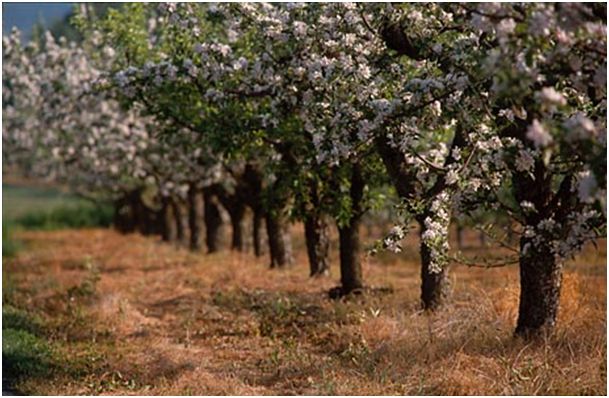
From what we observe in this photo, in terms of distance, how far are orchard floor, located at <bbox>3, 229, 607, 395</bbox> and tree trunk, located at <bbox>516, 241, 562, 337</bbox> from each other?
8.9 inches

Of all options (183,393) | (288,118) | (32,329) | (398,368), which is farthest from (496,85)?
(32,329)

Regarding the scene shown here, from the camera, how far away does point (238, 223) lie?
30.3m

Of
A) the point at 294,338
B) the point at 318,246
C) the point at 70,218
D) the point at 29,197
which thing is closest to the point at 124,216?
the point at 70,218

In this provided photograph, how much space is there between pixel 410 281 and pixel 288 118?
20.5 feet

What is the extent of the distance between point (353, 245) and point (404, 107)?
778 centimetres

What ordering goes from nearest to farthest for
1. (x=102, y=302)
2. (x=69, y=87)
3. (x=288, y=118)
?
(x=288, y=118) → (x=102, y=302) → (x=69, y=87)

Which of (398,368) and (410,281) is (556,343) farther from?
(410,281)

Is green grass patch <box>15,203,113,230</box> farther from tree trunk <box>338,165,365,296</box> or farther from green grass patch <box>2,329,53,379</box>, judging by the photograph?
green grass patch <box>2,329,53,379</box>

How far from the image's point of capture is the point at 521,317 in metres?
12.1

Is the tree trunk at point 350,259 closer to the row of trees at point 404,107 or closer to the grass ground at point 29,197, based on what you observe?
the row of trees at point 404,107

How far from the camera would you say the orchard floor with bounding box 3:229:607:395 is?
11070mm

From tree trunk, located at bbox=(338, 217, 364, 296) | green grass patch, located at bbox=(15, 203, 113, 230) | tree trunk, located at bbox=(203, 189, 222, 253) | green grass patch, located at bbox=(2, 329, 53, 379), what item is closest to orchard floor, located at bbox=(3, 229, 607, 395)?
A: green grass patch, located at bbox=(2, 329, 53, 379)

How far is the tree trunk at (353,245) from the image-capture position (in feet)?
58.3

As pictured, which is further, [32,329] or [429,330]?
[32,329]
